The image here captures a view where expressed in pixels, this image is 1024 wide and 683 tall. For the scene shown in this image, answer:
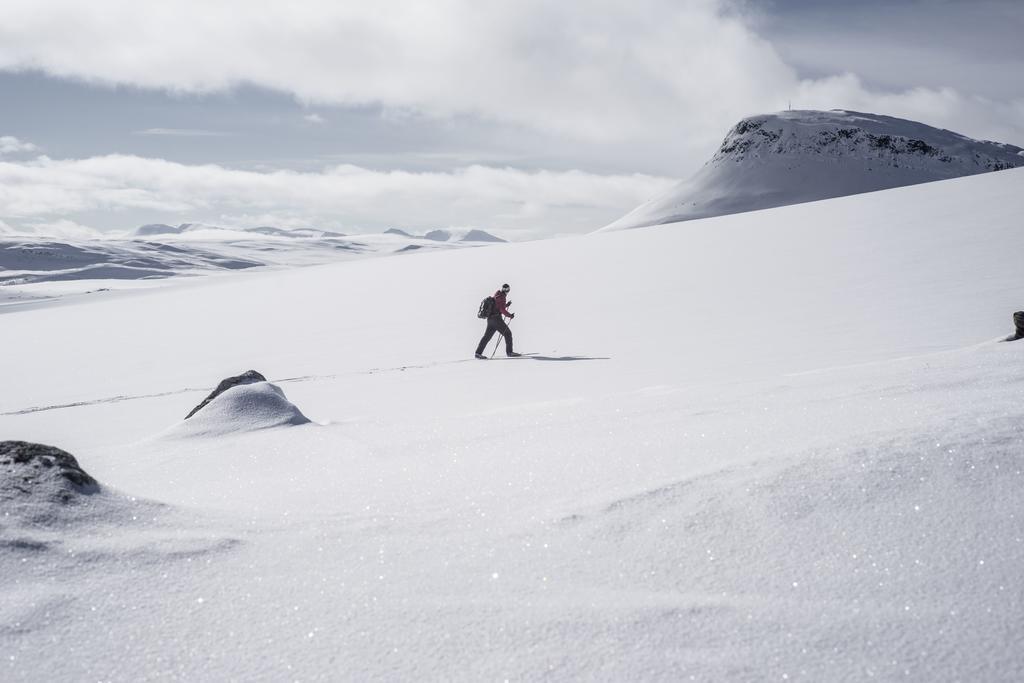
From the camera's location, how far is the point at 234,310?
76.6ft

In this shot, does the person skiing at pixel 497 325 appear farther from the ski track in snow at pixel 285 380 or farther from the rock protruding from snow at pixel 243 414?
the rock protruding from snow at pixel 243 414

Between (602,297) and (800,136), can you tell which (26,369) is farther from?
(800,136)

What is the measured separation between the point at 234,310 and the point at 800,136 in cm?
18355

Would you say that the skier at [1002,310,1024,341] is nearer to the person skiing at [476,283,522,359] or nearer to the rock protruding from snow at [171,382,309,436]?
the rock protruding from snow at [171,382,309,436]

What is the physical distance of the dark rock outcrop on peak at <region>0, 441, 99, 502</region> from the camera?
2385 millimetres

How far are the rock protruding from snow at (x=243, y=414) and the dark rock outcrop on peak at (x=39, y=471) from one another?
6.85ft

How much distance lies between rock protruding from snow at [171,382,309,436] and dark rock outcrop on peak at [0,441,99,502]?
209 cm

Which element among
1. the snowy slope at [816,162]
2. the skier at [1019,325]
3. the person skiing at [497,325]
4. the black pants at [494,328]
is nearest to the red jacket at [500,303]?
the person skiing at [497,325]

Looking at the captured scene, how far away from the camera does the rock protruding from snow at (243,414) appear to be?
15.3 feet

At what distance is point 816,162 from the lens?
6526 inches

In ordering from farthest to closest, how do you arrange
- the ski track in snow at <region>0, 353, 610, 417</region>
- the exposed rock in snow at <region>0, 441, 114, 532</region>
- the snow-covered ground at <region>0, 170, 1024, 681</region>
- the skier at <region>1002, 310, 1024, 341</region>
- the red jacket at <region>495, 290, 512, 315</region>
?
the red jacket at <region>495, 290, 512, 315</region>, the ski track in snow at <region>0, 353, 610, 417</region>, the skier at <region>1002, 310, 1024, 341</region>, the exposed rock in snow at <region>0, 441, 114, 532</region>, the snow-covered ground at <region>0, 170, 1024, 681</region>

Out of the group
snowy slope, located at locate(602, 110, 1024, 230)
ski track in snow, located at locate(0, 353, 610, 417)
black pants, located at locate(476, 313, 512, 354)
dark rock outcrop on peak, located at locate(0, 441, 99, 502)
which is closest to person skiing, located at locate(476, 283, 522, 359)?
black pants, located at locate(476, 313, 512, 354)

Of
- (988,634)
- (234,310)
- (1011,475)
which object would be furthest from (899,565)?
(234,310)

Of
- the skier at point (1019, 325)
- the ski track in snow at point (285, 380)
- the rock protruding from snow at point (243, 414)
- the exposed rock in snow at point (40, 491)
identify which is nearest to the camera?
the exposed rock in snow at point (40, 491)
